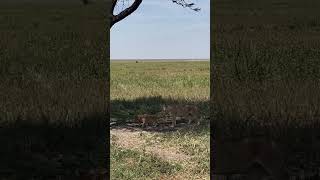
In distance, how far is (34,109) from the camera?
18.5 feet

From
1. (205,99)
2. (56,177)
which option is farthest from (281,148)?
(205,99)

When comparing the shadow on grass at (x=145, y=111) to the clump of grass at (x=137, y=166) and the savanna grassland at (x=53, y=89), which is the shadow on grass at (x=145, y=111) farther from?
the savanna grassland at (x=53, y=89)

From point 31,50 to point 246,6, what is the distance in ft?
7.67

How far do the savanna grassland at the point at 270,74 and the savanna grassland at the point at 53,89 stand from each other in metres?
1.21

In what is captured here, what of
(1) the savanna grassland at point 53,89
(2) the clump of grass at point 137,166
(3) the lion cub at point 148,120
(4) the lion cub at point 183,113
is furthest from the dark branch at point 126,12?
(1) the savanna grassland at point 53,89

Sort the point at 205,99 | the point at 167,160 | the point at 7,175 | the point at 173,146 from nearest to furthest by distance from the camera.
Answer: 1. the point at 7,175
2. the point at 167,160
3. the point at 173,146
4. the point at 205,99

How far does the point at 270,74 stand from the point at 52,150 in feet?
8.66

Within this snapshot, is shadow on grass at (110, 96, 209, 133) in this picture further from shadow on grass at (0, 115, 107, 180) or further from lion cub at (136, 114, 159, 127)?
shadow on grass at (0, 115, 107, 180)

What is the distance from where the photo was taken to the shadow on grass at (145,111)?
9.98 m

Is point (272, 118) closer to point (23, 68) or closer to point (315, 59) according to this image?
point (315, 59)

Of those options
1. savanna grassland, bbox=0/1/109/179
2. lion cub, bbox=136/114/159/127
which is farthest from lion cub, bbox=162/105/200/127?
savanna grassland, bbox=0/1/109/179

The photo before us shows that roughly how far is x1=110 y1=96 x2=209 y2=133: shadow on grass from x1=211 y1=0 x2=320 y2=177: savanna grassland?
3.40 m

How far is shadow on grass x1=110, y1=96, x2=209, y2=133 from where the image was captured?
9977 mm

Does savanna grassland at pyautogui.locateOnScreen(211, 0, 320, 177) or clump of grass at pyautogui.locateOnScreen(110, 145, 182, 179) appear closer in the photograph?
savanna grassland at pyautogui.locateOnScreen(211, 0, 320, 177)
